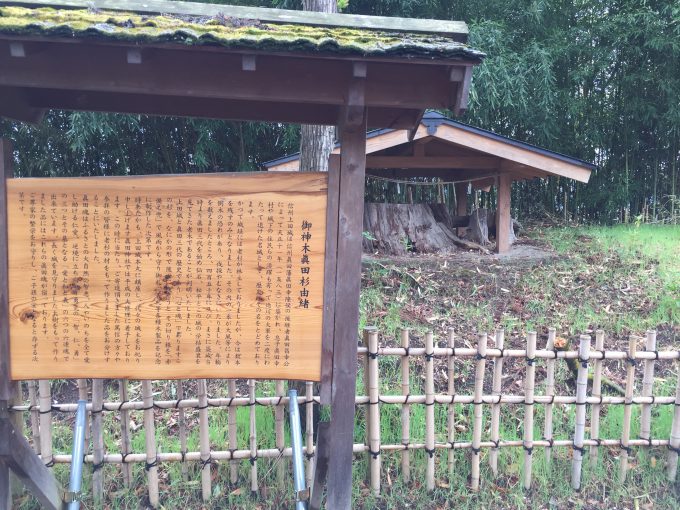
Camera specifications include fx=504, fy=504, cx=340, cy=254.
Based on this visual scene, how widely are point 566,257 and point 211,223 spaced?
639cm

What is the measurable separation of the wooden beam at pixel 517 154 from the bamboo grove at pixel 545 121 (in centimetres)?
166

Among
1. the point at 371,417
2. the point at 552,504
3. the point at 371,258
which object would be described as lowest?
the point at 552,504

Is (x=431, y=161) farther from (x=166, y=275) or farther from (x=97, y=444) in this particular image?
(x=97, y=444)

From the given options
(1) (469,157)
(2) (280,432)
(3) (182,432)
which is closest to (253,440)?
(2) (280,432)

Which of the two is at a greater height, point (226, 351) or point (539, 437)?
point (226, 351)

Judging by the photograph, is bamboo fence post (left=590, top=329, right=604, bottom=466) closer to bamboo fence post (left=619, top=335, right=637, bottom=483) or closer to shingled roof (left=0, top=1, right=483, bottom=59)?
bamboo fence post (left=619, top=335, right=637, bottom=483)

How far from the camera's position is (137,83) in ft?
7.44

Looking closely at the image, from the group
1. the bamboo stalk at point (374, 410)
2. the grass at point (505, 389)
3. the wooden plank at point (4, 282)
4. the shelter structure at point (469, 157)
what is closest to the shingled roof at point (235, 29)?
the wooden plank at point (4, 282)

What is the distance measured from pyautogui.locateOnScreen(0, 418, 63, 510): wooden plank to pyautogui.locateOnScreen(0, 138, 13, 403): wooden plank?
0.72 ft

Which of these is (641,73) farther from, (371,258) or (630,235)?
(371,258)

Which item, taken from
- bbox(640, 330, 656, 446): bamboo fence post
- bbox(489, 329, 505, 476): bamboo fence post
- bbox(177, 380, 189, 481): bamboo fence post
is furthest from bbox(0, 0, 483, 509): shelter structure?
bbox(640, 330, 656, 446): bamboo fence post

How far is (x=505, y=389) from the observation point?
4.52m

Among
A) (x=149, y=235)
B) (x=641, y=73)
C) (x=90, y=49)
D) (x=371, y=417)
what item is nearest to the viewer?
(x=90, y=49)

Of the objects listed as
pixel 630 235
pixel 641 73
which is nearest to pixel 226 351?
pixel 630 235
